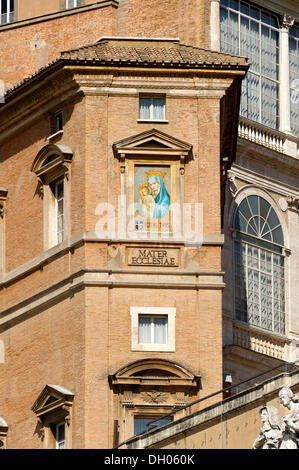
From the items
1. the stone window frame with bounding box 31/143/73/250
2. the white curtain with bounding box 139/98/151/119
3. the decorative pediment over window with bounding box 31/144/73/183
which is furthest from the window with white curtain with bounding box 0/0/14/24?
the white curtain with bounding box 139/98/151/119

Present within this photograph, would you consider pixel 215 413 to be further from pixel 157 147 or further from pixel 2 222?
pixel 2 222

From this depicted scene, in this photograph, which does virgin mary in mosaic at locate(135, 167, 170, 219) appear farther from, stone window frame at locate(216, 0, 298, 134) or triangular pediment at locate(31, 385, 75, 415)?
stone window frame at locate(216, 0, 298, 134)

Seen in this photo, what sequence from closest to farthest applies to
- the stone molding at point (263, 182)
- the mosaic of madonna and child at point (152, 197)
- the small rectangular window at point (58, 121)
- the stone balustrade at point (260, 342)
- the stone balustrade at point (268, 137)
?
the mosaic of madonna and child at point (152, 197), the small rectangular window at point (58, 121), the stone balustrade at point (260, 342), the stone molding at point (263, 182), the stone balustrade at point (268, 137)

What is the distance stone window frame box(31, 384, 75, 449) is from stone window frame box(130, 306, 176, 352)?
2185 mm

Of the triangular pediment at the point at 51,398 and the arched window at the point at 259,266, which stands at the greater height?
the arched window at the point at 259,266

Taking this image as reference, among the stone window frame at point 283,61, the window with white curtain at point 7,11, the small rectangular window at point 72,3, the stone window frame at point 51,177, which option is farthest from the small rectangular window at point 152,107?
the window with white curtain at point 7,11

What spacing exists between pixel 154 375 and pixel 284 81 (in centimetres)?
1806

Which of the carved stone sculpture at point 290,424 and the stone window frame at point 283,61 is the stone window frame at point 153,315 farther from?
the stone window frame at point 283,61

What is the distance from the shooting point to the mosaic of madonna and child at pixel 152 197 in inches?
2334

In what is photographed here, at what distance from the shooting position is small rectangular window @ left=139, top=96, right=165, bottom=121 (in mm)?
60156

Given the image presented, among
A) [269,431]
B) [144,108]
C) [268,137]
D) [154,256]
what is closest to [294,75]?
[268,137]

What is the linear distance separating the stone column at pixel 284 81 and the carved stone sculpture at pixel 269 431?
27.6m

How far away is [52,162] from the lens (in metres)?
60.7

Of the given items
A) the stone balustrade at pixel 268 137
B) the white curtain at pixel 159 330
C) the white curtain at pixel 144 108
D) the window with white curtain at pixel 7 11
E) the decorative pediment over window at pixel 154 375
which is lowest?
the decorative pediment over window at pixel 154 375
